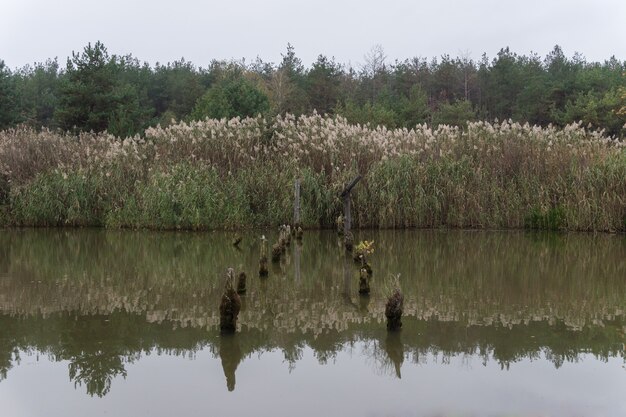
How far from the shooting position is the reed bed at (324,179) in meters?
15.2

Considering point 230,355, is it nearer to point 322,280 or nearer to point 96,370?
point 96,370

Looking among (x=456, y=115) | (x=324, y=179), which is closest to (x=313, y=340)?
(x=324, y=179)

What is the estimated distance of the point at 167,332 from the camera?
21.6ft

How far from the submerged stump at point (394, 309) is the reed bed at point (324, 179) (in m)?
8.83

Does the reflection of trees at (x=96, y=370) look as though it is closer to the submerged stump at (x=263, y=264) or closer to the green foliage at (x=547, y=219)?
the submerged stump at (x=263, y=264)

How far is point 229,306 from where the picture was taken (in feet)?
21.0

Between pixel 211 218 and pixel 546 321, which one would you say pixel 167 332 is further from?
pixel 211 218

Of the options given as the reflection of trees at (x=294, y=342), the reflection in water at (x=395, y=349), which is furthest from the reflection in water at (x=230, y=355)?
the reflection in water at (x=395, y=349)

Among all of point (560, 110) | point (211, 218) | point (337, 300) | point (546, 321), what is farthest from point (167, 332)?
point (560, 110)

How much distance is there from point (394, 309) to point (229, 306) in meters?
1.52

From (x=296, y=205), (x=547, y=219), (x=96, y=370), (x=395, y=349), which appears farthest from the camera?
(x=547, y=219)

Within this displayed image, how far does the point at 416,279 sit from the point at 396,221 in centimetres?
623

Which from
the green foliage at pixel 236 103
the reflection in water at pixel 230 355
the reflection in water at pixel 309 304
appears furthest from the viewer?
the green foliage at pixel 236 103

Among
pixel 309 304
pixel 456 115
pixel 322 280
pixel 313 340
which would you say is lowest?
pixel 313 340
